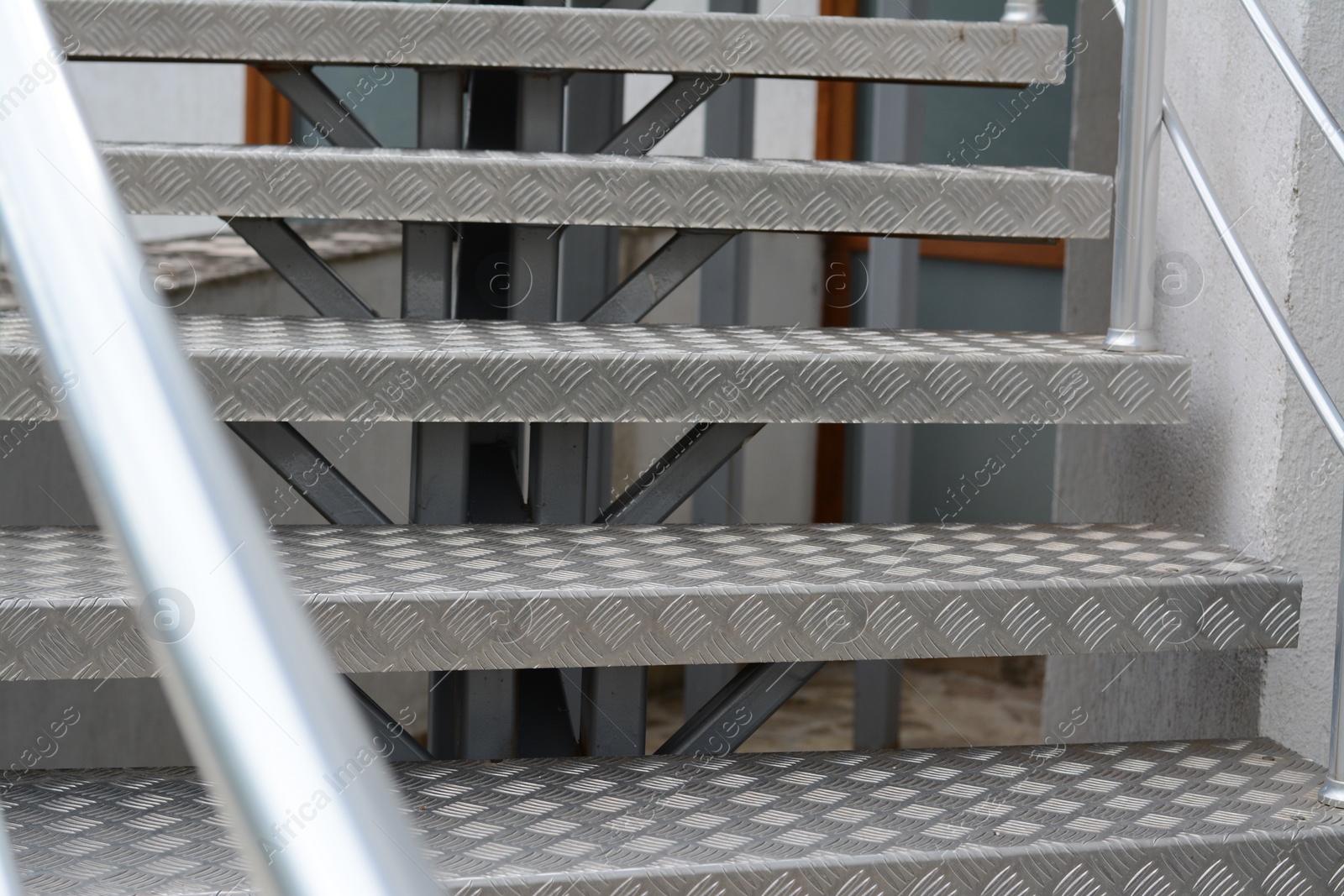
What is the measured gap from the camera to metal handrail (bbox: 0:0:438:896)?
1.16 ft

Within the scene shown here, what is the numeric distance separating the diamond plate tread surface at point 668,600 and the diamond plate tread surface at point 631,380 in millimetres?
147

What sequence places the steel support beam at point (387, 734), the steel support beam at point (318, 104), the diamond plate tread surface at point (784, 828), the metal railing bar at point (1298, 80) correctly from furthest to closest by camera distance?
the steel support beam at point (318, 104)
the steel support beam at point (387, 734)
the metal railing bar at point (1298, 80)
the diamond plate tread surface at point (784, 828)

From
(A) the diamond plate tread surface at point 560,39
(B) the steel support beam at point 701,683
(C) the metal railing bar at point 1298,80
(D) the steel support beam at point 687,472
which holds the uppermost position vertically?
(A) the diamond plate tread surface at point 560,39

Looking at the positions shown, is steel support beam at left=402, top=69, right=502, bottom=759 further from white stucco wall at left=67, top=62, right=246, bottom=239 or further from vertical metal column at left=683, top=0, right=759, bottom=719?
white stucco wall at left=67, top=62, right=246, bottom=239

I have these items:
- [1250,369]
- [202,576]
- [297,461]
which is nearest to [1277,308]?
[1250,369]

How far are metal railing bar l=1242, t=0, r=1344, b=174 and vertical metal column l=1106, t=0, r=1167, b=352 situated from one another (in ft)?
0.35

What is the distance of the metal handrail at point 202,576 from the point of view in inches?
13.9

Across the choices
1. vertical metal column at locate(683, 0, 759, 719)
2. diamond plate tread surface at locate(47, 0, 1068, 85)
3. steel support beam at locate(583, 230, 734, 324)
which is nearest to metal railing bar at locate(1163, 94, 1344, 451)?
diamond plate tread surface at locate(47, 0, 1068, 85)

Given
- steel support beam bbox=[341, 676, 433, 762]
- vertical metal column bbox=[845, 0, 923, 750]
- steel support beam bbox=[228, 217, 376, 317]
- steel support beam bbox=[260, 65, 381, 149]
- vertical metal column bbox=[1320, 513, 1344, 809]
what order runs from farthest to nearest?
vertical metal column bbox=[845, 0, 923, 750] < steel support beam bbox=[260, 65, 381, 149] < steel support beam bbox=[228, 217, 376, 317] < steel support beam bbox=[341, 676, 433, 762] < vertical metal column bbox=[1320, 513, 1344, 809]

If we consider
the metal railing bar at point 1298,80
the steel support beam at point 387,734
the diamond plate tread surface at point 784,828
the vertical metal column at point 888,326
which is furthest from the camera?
the vertical metal column at point 888,326

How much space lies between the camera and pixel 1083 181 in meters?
1.61

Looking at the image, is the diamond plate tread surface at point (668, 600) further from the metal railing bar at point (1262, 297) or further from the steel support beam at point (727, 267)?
the steel support beam at point (727, 267)

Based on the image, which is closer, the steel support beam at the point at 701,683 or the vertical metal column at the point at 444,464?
the vertical metal column at the point at 444,464

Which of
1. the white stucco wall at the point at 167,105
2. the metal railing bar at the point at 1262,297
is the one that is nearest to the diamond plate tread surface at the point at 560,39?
the metal railing bar at the point at 1262,297
